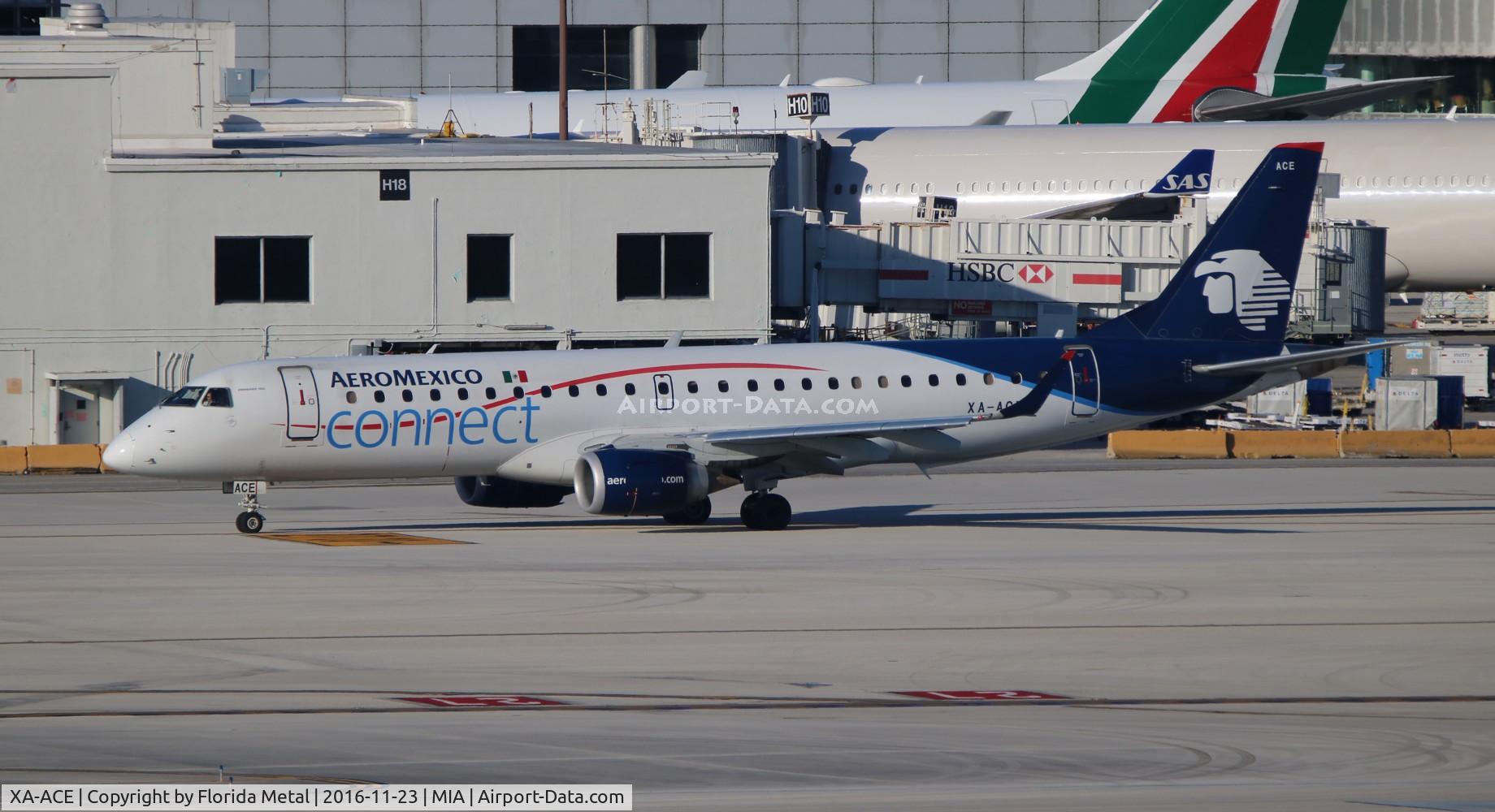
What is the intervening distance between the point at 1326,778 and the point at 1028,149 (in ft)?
153

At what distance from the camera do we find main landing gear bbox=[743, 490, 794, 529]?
1141 inches

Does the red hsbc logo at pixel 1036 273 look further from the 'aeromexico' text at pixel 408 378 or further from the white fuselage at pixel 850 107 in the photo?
the white fuselage at pixel 850 107

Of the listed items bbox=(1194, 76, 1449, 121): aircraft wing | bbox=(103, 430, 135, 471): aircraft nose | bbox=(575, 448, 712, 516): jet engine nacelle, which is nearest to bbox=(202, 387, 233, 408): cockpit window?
bbox=(103, 430, 135, 471): aircraft nose

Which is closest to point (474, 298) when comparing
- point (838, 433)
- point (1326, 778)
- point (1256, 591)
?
point (838, 433)

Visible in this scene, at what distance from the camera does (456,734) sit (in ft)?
43.1

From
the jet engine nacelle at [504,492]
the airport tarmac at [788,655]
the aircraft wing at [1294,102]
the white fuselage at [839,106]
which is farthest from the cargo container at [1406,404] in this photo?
the jet engine nacelle at [504,492]

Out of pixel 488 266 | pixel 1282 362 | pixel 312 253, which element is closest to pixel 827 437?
pixel 1282 362

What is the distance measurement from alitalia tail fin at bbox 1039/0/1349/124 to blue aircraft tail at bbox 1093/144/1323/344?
123ft

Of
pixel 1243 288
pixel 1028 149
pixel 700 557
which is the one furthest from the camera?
pixel 1028 149

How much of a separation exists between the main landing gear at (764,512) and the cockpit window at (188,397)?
362 inches

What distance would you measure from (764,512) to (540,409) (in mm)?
4146

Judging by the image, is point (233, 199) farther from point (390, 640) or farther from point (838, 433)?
point (390, 640)

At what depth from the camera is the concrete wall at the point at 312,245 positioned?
42.9 meters

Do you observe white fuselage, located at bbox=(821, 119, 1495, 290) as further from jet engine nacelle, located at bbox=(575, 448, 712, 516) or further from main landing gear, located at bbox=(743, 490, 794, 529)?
jet engine nacelle, located at bbox=(575, 448, 712, 516)
